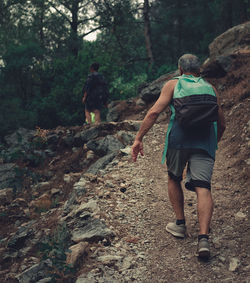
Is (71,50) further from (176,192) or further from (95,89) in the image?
(176,192)

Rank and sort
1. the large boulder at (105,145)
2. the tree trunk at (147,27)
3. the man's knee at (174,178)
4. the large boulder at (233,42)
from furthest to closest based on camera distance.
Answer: the tree trunk at (147,27)
the large boulder at (233,42)
the large boulder at (105,145)
the man's knee at (174,178)

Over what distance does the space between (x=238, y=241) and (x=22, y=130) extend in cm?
1190

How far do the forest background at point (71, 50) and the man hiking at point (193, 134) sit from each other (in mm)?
10640

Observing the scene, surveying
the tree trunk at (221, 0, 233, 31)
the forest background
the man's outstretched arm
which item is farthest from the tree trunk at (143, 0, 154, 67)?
the man's outstretched arm

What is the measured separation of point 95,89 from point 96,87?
0.06 meters

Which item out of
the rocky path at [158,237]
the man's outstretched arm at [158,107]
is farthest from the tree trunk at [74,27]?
the man's outstretched arm at [158,107]

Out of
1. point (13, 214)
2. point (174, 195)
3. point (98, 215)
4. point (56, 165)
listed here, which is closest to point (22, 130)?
point (56, 165)

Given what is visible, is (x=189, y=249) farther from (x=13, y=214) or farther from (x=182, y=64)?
(x=13, y=214)

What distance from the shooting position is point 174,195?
3.77 metres

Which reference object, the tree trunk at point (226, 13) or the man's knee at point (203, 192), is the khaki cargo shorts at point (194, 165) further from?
the tree trunk at point (226, 13)

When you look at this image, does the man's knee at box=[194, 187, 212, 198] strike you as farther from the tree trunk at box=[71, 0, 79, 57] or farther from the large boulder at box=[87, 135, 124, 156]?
the tree trunk at box=[71, 0, 79, 57]

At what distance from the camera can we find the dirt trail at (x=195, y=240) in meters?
3.33

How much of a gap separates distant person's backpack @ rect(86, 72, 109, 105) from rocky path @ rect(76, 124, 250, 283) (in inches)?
168

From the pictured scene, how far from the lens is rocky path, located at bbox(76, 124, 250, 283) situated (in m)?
3.37
